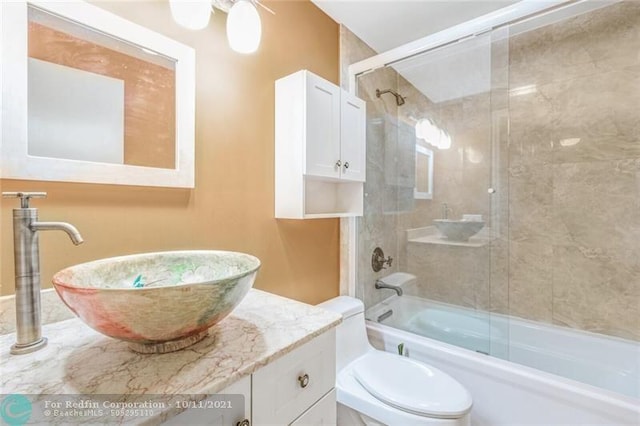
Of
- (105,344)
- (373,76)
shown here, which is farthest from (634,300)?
(105,344)

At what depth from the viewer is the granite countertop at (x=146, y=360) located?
46 cm

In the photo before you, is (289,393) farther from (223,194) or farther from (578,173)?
(578,173)

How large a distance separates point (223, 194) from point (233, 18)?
65cm

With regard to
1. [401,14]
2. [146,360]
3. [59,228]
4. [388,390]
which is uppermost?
[401,14]

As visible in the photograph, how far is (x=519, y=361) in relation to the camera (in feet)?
5.39

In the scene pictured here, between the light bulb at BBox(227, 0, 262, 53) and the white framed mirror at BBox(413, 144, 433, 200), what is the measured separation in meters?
1.49

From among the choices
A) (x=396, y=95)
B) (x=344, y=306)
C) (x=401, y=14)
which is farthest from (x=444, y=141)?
(x=344, y=306)

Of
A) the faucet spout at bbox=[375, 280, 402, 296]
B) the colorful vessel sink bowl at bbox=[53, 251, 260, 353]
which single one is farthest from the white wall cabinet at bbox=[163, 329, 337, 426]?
the faucet spout at bbox=[375, 280, 402, 296]

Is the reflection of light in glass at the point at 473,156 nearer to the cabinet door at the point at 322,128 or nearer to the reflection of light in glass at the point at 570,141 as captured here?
the reflection of light in glass at the point at 570,141

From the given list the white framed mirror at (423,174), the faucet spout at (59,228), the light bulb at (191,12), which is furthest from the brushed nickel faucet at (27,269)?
the white framed mirror at (423,174)

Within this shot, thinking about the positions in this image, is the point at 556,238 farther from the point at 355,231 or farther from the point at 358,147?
the point at 358,147

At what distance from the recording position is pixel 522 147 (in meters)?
1.88

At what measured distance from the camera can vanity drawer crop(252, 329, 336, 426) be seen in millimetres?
570

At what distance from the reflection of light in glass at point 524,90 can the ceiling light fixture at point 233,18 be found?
70.2 inches
